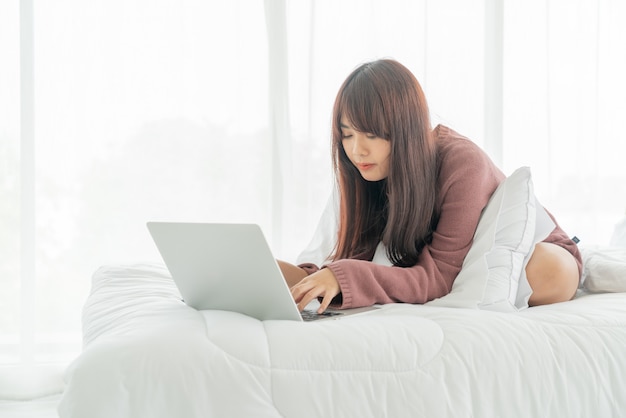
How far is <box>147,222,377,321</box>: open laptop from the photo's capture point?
1220 mm

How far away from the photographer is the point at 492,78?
338 centimetres

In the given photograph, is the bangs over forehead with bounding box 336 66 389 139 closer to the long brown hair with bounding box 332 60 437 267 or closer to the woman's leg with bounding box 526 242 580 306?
the long brown hair with bounding box 332 60 437 267

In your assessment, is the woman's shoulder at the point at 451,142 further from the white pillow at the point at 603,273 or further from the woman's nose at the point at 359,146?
the white pillow at the point at 603,273

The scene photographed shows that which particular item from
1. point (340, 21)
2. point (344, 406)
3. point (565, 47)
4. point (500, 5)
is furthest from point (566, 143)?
point (344, 406)

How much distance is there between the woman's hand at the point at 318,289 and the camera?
1.47 metres

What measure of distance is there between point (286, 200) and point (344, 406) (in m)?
1.99

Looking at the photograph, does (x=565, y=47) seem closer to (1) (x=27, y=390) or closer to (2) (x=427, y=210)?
(2) (x=427, y=210)

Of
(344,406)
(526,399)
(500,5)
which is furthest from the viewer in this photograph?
(500,5)

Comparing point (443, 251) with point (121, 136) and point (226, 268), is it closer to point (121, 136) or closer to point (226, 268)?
point (226, 268)

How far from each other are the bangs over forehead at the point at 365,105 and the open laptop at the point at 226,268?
59cm

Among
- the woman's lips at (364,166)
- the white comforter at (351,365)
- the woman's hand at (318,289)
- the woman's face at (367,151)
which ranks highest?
the woman's face at (367,151)

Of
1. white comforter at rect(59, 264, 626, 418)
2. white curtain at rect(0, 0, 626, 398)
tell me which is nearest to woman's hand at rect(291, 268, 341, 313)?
white comforter at rect(59, 264, 626, 418)

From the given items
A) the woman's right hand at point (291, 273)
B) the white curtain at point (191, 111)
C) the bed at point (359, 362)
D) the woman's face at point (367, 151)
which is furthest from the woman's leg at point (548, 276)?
the white curtain at point (191, 111)

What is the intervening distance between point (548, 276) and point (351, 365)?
73cm
